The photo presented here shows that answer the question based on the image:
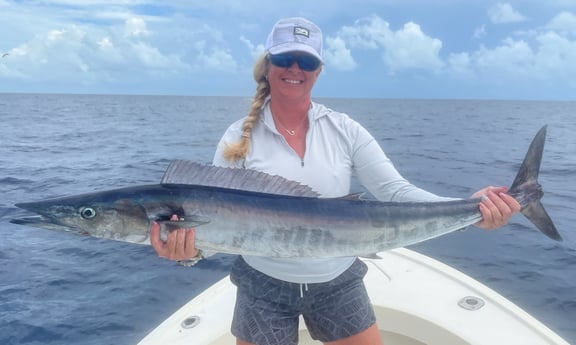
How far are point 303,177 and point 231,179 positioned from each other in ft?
1.97

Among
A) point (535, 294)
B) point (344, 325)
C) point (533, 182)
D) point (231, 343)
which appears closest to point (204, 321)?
point (231, 343)

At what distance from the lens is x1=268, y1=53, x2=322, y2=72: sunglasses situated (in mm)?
3641

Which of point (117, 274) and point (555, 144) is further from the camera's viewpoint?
point (555, 144)

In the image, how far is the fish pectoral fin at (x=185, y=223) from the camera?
320cm

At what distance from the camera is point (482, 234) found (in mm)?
10883

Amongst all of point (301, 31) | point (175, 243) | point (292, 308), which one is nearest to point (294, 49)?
point (301, 31)

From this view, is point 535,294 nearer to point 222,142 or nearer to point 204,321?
point 204,321

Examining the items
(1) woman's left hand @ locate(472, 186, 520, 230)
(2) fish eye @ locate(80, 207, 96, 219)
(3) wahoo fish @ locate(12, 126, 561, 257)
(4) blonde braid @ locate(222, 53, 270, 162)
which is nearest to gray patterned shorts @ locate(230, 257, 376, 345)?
(3) wahoo fish @ locate(12, 126, 561, 257)

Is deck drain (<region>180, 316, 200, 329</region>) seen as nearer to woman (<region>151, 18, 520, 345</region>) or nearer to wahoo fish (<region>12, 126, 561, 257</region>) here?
woman (<region>151, 18, 520, 345</region>)

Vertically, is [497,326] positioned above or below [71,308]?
above

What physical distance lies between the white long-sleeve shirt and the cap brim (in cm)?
49

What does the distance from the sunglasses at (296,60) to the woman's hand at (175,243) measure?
4.81ft

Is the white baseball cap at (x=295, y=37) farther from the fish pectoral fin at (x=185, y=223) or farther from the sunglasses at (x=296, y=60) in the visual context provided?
the fish pectoral fin at (x=185, y=223)

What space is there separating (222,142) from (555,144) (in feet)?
104
